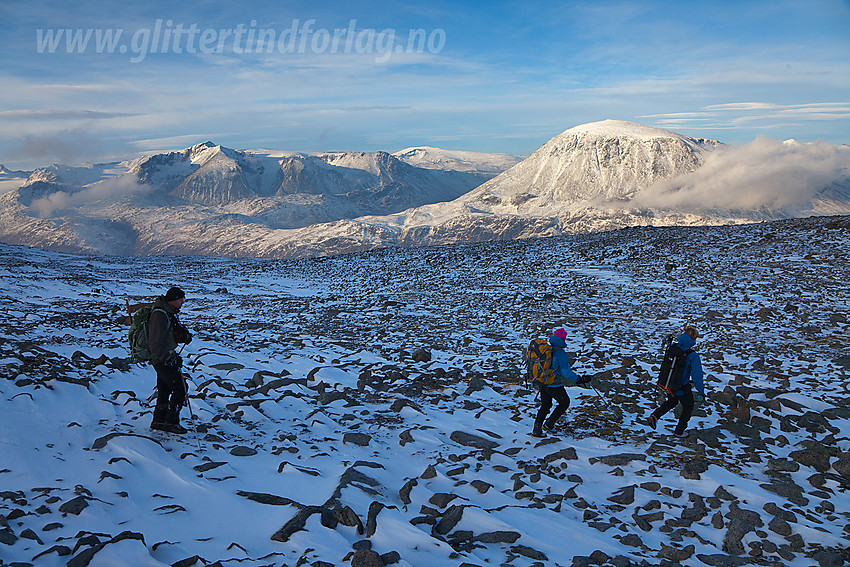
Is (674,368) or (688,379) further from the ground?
(674,368)

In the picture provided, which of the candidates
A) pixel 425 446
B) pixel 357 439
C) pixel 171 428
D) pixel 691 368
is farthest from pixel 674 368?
pixel 171 428

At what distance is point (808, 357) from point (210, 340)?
2010 centimetres

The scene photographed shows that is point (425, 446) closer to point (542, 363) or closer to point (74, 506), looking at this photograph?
point (542, 363)

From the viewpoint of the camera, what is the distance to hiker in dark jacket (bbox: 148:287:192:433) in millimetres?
8859

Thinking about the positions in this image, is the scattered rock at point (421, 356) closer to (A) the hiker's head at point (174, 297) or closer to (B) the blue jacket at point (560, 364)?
(B) the blue jacket at point (560, 364)

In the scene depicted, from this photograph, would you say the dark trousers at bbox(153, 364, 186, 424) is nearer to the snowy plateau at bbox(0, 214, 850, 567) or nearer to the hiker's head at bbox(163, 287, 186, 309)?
the snowy plateau at bbox(0, 214, 850, 567)

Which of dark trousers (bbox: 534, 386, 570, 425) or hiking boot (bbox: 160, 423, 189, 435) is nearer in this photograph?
hiking boot (bbox: 160, 423, 189, 435)

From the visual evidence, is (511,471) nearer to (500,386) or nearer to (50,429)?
(500,386)

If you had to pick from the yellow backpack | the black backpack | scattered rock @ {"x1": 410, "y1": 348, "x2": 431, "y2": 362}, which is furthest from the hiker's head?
the black backpack

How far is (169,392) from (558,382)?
762 cm

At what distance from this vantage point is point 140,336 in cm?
891

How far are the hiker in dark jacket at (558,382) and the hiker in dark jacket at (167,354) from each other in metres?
7.01

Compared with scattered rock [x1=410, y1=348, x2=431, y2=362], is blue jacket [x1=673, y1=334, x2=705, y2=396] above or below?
above

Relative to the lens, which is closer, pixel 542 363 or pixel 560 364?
pixel 560 364
